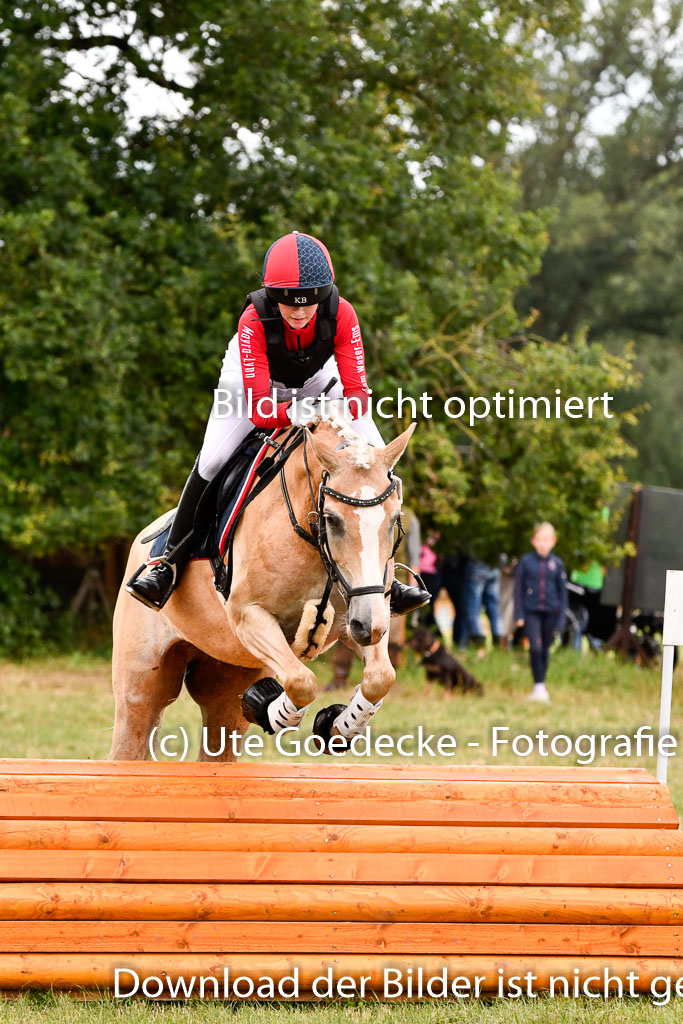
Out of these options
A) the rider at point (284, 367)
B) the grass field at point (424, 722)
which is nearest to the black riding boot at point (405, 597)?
the rider at point (284, 367)

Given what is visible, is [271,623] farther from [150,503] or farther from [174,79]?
[174,79]

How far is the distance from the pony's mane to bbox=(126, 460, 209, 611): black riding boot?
0.79 metres

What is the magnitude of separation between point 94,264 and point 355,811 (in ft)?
34.5

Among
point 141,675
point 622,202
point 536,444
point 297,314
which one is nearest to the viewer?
point 297,314

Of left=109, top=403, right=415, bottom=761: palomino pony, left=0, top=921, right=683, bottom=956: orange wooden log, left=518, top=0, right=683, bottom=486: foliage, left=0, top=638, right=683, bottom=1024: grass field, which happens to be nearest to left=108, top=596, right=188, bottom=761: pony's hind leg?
left=109, top=403, right=415, bottom=761: palomino pony

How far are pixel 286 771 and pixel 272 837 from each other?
0.94ft

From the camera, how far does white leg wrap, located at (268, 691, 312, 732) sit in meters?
3.90

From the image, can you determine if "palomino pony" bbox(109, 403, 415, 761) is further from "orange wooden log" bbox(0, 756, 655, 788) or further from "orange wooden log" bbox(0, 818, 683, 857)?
"orange wooden log" bbox(0, 818, 683, 857)

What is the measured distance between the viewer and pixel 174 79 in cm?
1468

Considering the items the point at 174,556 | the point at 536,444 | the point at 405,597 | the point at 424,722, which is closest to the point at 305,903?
the point at 405,597

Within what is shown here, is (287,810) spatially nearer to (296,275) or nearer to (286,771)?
(286,771)

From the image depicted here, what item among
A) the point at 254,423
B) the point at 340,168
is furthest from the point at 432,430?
the point at 254,423

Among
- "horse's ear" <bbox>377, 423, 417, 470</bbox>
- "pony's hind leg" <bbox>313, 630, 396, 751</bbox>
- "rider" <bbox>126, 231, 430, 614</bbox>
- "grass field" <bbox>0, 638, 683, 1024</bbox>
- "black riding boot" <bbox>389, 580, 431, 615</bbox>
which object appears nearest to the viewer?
"grass field" <bbox>0, 638, 683, 1024</bbox>

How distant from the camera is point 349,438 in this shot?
13.4 ft
